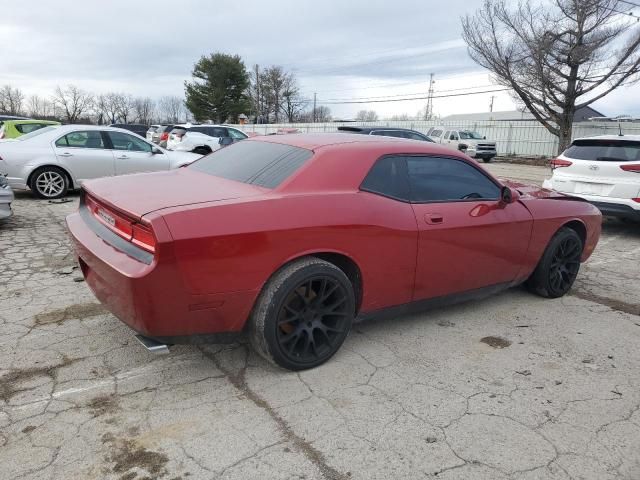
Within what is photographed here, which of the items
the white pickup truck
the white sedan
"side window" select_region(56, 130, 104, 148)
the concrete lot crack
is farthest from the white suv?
the white pickup truck

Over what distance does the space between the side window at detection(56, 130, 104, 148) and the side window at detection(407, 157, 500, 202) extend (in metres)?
8.19

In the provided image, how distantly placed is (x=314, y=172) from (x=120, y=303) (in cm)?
142

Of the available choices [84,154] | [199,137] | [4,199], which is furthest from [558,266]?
[199,137]

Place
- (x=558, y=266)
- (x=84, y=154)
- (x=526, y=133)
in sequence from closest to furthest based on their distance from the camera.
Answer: (x=558, y=266)
(x=84, y=154)
(x=526, y=133)

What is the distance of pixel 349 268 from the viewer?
3389mm

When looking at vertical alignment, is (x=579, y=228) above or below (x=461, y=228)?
below

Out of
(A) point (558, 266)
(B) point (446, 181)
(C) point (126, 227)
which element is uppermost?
(B) point (446, 181)

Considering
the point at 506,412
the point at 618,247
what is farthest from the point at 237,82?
the point at 506,412

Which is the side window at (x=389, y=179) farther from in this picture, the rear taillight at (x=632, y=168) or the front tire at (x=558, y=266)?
the rear taillight at (x=632, y=168)

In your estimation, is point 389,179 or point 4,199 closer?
point 389,179

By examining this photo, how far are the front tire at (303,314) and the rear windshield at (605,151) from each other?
6272 millimetres

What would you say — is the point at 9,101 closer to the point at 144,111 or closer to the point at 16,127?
the point at 144,111

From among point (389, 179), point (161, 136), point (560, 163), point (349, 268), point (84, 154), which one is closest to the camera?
point (349, 268)

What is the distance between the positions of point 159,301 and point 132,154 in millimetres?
8496
